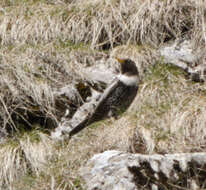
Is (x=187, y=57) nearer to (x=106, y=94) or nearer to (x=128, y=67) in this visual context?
(x=128, y=67)

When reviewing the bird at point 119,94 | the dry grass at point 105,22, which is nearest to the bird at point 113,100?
the bird at point 119,94

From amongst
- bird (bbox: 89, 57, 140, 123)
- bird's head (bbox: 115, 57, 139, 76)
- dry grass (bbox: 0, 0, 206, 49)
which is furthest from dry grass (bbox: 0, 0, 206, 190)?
bird's head (bbox: 115, 57, 139, 76)

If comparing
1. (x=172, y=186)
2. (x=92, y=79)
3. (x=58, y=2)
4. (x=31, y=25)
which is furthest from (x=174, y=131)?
(x=58, y=2)

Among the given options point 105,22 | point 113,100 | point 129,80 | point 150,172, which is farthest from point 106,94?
point 150,172

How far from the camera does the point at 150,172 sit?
11.1 ft

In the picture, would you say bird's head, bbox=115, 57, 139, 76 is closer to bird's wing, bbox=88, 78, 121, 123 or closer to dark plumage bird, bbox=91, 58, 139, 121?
dark plumage bird, bbox=91, 58, 139, 121

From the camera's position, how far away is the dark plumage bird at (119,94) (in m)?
4.88

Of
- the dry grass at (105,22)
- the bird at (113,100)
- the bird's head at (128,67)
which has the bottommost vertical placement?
the bird at (113,100)

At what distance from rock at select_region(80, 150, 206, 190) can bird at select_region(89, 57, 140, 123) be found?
137cm

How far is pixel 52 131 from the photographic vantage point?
5047mm

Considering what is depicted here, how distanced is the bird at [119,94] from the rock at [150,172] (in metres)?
1.37

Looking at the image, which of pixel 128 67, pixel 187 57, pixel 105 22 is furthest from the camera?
pixel 105 22

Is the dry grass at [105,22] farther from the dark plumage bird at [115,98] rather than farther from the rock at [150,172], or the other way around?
the rock at [150,172]

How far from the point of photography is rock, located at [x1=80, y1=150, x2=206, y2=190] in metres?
3.29
